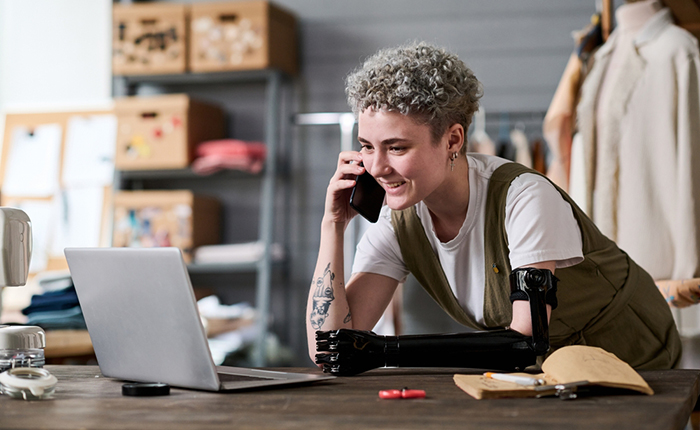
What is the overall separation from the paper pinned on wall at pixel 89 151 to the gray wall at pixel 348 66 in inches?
23.1

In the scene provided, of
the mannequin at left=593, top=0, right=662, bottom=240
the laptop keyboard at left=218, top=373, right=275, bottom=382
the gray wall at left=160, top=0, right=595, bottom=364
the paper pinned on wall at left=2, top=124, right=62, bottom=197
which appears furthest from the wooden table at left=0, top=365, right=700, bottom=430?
the paper pinned on wall at left=2, top=124, right=62, bottom=197

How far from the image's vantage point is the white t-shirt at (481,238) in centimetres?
137

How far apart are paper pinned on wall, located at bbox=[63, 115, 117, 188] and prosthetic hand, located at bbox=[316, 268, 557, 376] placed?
2969 millimetres

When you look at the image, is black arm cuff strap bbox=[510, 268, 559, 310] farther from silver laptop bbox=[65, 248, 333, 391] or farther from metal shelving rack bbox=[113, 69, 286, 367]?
metal shelving rack bbox=[113, 69, 286, 367]

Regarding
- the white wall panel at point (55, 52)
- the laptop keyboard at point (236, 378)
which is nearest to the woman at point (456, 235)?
the laptop keyboard at point (236, 378)

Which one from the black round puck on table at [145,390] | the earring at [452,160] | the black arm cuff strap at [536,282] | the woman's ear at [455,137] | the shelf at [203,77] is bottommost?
the black round puck on table at [145,390]

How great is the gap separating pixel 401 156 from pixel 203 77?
2.64m

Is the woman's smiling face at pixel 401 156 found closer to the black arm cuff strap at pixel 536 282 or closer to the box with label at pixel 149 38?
the black arm cuff strap at pixel 536 282

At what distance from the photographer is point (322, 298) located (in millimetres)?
1615

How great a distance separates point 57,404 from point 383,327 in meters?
2.02

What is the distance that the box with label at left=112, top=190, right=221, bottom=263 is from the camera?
11.9ft

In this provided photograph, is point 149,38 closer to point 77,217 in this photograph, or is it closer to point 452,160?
point 77,217

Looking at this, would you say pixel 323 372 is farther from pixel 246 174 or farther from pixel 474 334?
pixel 246 174

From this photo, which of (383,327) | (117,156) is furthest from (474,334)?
(117,156)
